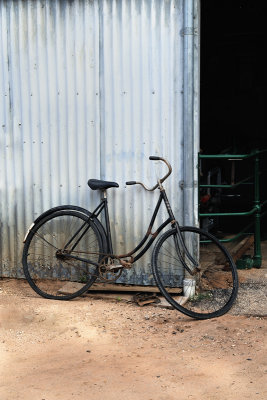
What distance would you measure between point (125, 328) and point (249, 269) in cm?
215

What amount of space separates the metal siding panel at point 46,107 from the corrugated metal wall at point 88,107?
0.4 inches

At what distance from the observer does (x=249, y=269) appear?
7223 mm

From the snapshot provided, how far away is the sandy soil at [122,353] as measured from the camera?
438 cm

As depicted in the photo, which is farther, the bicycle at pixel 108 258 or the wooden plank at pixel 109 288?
the wooden plank at pixel 109 288

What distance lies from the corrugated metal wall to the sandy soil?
0.82 m

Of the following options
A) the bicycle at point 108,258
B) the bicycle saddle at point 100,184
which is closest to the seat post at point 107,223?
the bicycle at point 108,258

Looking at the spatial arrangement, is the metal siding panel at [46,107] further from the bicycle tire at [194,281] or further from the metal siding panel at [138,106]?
the bicycle tire at [194,281]

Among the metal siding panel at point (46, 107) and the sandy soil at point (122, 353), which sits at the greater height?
the metal siding panel at point (46, 107)

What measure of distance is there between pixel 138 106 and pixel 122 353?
2.51 m

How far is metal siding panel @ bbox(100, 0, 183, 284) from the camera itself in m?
6.23

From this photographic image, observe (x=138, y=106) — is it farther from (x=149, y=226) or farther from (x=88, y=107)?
(x=149, y=226)

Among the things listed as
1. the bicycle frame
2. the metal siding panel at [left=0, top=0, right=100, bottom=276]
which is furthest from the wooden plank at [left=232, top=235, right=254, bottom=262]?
the metal siding panel at [left=0, top=0, right=100, bottom=276]

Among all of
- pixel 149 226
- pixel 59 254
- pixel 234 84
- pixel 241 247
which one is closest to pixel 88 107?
pixel 149 226

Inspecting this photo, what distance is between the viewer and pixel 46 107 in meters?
6.65
